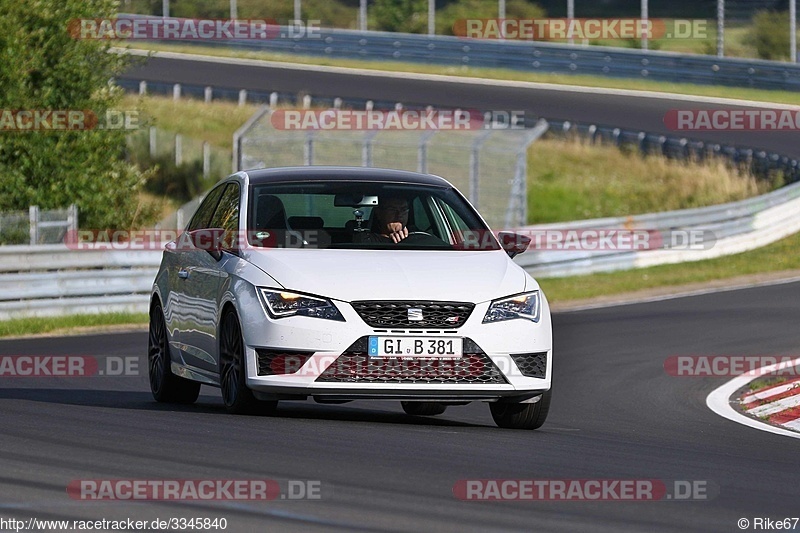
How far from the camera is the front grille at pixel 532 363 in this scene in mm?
9625

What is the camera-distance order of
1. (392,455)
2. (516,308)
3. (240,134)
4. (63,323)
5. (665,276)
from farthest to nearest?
(665,276) < (240,134) < (63,323) < (516,308) < (392,455)

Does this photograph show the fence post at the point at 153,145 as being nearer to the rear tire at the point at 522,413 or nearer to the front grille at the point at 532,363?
the rear tire at the point at 522,413

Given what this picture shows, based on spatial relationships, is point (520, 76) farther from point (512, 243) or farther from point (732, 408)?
point (512, 243)

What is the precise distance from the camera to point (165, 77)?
46.7 metres

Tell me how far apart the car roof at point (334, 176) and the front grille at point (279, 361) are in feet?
5.06

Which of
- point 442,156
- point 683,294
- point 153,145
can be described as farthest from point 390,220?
point 153,145

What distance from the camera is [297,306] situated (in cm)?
940

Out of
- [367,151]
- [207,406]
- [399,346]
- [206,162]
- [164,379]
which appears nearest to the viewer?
[399,346]

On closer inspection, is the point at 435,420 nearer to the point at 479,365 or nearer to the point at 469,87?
the point at 479,365

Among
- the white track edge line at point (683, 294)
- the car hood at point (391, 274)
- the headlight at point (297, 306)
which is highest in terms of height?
the car hood at point (391, 274)

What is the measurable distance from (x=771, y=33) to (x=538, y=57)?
12.4 metres

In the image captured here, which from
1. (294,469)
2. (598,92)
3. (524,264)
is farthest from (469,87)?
(294,469)

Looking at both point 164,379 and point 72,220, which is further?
point 72,220

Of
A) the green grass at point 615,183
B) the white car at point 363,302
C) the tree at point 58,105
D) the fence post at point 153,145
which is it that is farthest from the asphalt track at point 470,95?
the white car at point 363,302
